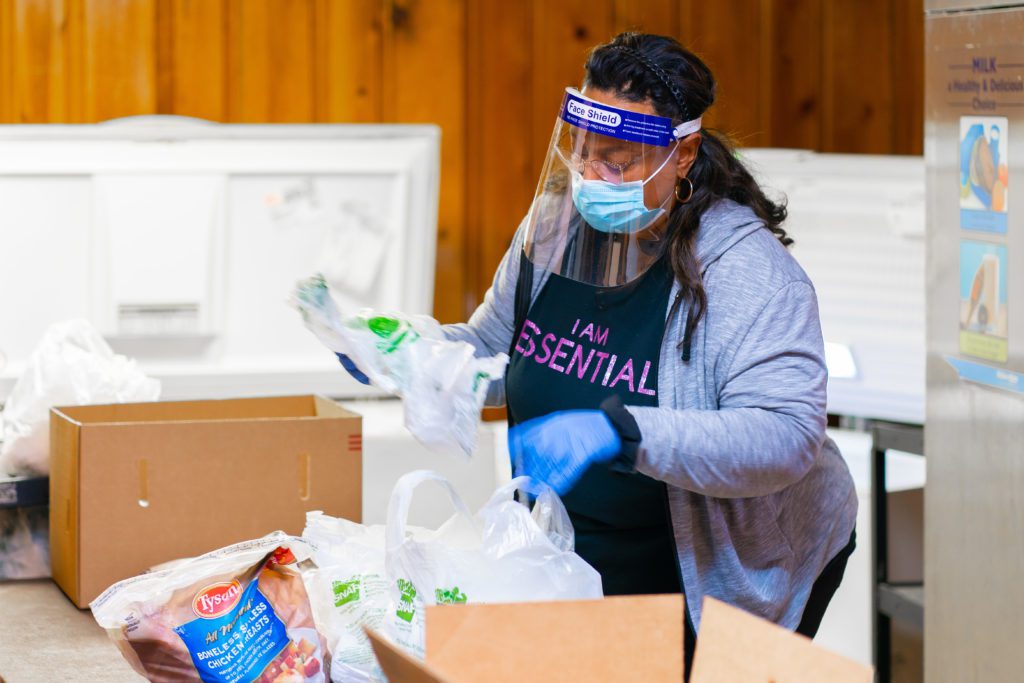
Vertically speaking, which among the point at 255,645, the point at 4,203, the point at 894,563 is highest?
the point at 4,203

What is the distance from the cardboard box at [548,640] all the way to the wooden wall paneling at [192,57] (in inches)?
98.2

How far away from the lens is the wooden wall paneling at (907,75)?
372 centimetres

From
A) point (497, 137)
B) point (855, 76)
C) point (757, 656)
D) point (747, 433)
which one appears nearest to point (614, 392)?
point (747, 433)

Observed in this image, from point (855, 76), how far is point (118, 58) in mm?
2006

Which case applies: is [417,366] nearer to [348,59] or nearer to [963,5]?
[963,5]

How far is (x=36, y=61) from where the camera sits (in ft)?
10.1

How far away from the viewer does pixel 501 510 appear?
1.33 meters

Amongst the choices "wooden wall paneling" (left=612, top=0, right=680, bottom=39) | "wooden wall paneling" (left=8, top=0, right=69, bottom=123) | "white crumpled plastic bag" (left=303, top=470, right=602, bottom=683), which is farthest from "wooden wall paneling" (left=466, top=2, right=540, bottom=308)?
"white crumpled plastic bag" (left=303, top=470, right=602, bottom=683)

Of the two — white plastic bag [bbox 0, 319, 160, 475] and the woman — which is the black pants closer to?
the woman

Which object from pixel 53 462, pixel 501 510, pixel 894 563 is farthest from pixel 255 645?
pixel 894 563

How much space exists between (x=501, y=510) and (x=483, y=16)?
2.31 meters

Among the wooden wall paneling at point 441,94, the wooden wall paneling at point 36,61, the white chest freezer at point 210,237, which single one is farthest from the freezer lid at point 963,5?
the wooden wall paneling at point 36,61

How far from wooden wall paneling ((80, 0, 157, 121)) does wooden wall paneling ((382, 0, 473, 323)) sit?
1.93 ft

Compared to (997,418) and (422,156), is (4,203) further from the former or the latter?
(997,418)
